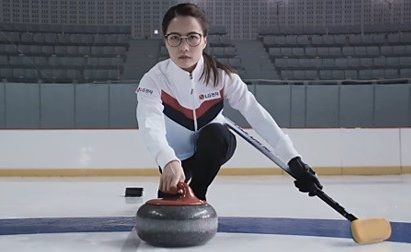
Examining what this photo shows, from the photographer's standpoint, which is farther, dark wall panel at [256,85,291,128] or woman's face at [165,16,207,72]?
dark wall panel at [256,85,291,128]

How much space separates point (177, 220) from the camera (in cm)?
174

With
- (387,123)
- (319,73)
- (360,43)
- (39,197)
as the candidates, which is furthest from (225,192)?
(360,43)

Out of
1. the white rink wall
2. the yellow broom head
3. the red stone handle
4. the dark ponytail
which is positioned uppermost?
the dark ponytail

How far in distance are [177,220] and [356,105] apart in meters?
7.02

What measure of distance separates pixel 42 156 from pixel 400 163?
3368mm

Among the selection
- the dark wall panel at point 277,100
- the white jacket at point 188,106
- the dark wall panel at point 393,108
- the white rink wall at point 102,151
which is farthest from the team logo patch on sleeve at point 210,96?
the dark wall panel at point 393,108

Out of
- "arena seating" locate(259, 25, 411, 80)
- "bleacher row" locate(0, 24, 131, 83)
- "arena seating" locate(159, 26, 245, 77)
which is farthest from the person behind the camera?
"arena seating" locate(259, 25, 411, 80)

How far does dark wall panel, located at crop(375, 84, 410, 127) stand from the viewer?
8.27 m

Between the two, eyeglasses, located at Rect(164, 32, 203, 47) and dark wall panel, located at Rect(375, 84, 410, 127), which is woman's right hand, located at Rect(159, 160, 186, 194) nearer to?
eyeglasses, located at Rect(164, 32, 203, 47)

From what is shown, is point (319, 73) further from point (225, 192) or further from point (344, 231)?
point (344, 231)

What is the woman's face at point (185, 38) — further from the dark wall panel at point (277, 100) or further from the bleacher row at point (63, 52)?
the bleacher row at point (63, 52)

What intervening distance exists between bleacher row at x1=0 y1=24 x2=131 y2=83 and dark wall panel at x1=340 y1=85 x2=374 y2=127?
165 inches

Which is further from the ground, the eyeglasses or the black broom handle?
the eyeglasses

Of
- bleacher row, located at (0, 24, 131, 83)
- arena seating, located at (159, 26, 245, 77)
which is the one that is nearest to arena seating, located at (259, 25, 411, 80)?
arena seating, located at (159, 26, 245, 77)
